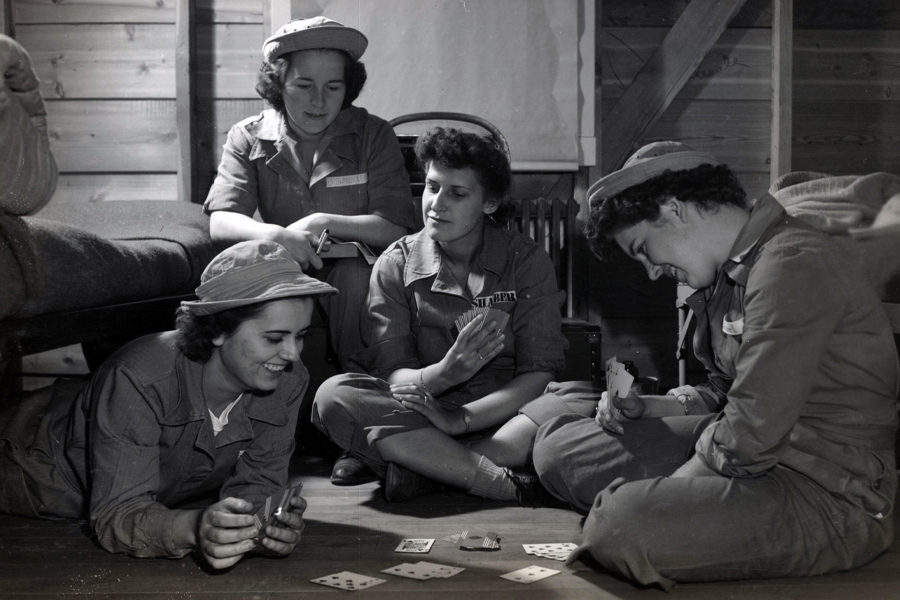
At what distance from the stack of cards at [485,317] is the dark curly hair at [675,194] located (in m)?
0.66

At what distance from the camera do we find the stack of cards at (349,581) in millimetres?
1478

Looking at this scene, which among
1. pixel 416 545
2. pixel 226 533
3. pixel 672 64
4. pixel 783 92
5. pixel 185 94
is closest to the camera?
pixel 226 533

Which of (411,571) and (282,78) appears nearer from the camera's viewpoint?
(411,571)

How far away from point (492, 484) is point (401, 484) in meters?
0.23

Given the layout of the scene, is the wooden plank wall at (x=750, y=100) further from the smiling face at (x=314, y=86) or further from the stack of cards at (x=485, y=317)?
the smiling face at (x=314, y=86)

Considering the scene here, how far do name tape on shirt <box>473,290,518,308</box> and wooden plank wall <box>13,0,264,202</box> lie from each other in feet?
3.44

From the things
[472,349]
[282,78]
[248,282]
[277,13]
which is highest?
[277,13]

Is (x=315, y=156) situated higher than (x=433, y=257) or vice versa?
(x=315, y=156)

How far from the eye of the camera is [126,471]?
163cm

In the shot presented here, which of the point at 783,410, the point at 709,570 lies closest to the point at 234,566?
the point at 709,570

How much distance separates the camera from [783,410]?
4.53 feet

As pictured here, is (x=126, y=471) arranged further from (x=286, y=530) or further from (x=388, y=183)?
(x=388, y=183)

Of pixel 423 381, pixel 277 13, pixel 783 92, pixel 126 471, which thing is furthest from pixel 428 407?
pixel 277 13

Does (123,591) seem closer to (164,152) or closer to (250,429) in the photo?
(250,429)
